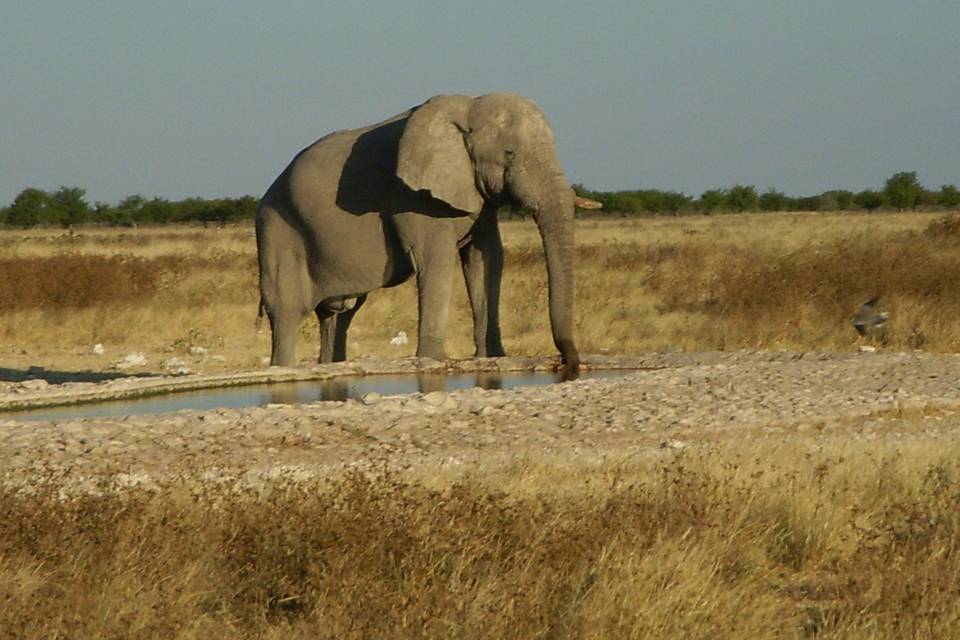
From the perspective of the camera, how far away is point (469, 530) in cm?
698

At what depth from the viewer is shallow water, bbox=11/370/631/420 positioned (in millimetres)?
13508

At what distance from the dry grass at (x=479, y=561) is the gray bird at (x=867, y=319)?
41.4 feet

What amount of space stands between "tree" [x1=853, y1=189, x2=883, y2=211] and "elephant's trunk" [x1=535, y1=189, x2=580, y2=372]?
7991 centimetres

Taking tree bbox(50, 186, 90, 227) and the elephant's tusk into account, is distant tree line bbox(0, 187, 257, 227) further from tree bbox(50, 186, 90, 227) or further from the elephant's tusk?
the elephant's tusk

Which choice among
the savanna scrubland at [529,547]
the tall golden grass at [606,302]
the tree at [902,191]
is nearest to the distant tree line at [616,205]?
the tree at [902,191]

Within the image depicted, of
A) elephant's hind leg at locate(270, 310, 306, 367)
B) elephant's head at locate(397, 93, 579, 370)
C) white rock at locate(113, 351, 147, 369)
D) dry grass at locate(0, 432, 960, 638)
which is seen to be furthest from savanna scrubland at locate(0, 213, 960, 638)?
white rock at locate(113, 351, 147, 369)

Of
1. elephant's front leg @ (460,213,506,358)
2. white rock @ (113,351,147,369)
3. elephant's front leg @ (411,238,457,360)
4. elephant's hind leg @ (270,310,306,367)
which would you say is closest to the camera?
elephant's front leg @ (411,238,457,360)

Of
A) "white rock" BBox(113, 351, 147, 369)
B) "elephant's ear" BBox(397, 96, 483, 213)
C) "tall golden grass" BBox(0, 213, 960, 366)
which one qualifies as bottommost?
"white rock" BBox(113, 351, 147, 369)

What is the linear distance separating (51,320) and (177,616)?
73.3ft

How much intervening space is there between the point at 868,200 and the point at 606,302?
70453 mm

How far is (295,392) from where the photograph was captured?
14633mm

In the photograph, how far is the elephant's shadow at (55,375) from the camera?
2045 cm

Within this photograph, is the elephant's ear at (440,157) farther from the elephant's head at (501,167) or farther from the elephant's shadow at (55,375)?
the elephant's shadow at (55,375)

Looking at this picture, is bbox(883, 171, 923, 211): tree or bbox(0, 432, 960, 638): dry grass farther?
bbox(883, 171, 923, 211): tree
